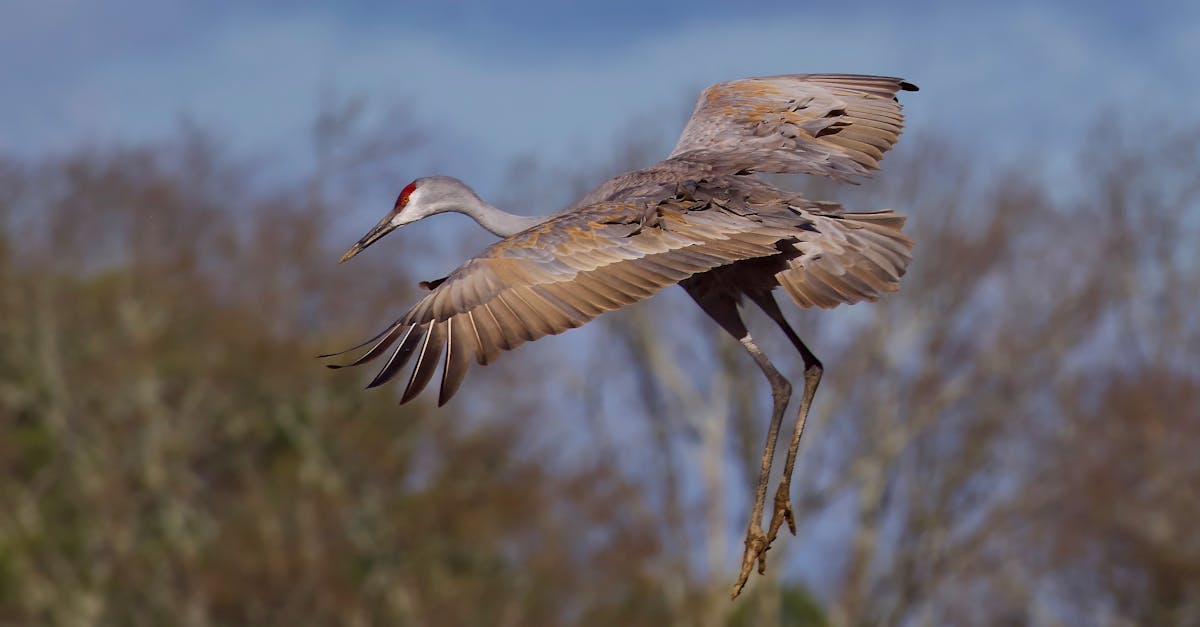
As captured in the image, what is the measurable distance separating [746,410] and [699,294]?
31700 mm

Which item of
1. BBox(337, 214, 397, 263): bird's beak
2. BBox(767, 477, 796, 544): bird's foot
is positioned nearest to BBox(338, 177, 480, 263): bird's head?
BBox(337, 214, 397, 263): bird's beak

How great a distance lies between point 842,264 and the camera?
1175cm

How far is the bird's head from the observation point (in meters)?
12.3

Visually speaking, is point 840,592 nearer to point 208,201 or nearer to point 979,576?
point 979,576

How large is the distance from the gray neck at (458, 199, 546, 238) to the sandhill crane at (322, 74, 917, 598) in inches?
0.4

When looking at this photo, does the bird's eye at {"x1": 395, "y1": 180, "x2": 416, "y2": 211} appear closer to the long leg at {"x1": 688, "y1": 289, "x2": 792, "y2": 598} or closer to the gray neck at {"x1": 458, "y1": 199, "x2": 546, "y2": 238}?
the gray neck at {"x1": 458, "y1": 199, "x2": 546, "y2": 238}

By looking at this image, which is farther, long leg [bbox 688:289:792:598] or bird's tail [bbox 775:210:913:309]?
long leg [bbox 688:289:792:598]

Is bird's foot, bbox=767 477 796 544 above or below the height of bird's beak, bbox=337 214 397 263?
below

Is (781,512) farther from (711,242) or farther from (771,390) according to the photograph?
(711,242)

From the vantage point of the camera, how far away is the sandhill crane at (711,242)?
10.7 metres

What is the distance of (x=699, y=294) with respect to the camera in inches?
493

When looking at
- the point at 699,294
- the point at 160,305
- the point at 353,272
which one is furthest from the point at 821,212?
the point at 160,305

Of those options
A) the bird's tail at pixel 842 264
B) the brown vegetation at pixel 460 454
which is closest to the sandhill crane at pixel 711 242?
the bird's tail at pixel 842 264

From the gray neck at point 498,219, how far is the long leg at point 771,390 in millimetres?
1133
